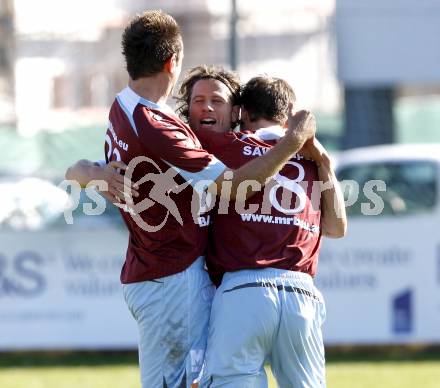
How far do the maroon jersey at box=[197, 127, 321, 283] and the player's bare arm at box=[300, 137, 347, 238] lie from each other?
63 mm

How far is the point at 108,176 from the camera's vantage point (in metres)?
4.67

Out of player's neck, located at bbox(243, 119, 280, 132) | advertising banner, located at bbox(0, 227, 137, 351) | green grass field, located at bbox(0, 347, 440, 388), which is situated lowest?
green grass field, located at bbox(0, 347, 440, 388)

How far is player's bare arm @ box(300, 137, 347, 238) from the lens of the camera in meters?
4.64

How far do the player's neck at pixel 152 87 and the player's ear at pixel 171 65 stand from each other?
34 millimetres

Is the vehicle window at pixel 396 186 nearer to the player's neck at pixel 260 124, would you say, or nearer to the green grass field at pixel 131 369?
the green grass field at pixel 131 369

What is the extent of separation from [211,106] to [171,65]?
0.29m

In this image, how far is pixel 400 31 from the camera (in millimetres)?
10820

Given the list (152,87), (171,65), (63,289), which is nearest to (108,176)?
(152,87)

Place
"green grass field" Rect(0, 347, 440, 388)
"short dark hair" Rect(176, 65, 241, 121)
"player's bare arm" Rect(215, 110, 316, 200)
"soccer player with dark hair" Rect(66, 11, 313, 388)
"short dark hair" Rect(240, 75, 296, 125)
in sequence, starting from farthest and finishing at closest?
"green grass field" Rect(0, 347, 440, 388)
"short dark hair" Rect(176, 65, 241, 121)
"short dark hair" Rect(240, 75, 296, 125)
"soccer player with dark hair" Rect(66, 11, 313, 388)
"player's bare arm" Rect(215, 110, 316, 200)

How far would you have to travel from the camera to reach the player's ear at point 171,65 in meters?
4.57

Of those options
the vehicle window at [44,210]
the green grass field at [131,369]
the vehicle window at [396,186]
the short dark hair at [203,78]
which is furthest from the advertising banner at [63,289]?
the short dark hair at [203,78]
